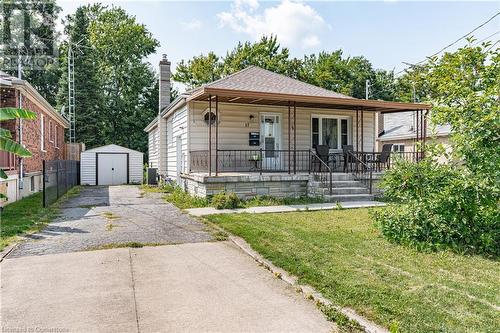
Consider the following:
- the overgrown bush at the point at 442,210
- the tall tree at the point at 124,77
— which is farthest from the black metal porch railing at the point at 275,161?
the tall tree at the point at 124,77

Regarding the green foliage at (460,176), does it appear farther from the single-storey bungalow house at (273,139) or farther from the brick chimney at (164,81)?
the brick chimney at (164,81)

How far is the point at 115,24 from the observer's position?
38.2 meters

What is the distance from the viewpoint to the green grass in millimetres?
3205

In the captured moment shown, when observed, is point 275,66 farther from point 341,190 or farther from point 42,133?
point 341,190

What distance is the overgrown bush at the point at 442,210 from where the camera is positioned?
17.1ft

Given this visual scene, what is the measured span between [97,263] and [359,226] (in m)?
4.94

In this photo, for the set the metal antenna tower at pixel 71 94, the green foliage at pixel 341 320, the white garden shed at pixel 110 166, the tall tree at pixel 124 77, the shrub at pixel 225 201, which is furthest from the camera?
the tall tree at pixel 124 77

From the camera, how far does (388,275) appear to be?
4.30 metres

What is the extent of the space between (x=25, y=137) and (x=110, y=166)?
377 inches

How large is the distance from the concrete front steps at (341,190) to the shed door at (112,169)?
→ 14821 mm

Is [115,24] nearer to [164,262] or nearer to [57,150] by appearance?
[57,150]

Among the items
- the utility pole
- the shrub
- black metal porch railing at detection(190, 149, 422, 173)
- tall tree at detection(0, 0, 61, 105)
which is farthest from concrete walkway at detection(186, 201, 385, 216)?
tall tree at detection(0, 0, 61, 105)

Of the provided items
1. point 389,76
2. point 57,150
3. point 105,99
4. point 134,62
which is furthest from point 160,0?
point 389,76

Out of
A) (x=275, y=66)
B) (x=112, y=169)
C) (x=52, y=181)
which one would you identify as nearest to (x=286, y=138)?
(x=52, y=181)
